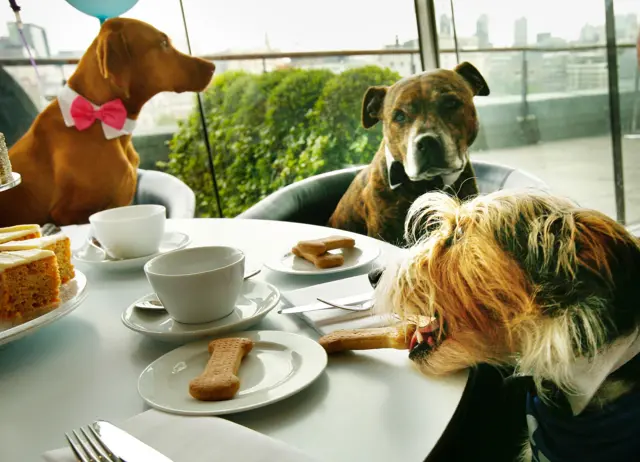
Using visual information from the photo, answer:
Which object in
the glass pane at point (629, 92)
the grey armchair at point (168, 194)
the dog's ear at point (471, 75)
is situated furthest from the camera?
the glass pane at point (629, 92)

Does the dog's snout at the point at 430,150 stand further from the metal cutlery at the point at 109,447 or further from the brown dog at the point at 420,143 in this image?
the metal cutlery at the point at 109,447

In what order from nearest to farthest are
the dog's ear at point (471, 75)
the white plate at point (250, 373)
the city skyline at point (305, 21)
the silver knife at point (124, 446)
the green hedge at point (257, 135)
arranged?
the silver knife at point (124, 446) < the white plate at point (250, 373) < the dog's ear at point (471, 75) < the city skyline at point (305, 21) < the green hedge at point (257, 135)

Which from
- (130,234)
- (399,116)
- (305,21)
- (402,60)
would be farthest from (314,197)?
(305,21)

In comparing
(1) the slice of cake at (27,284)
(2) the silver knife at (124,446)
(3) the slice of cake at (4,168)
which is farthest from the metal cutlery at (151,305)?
(3) the slice of cake at (4,168)

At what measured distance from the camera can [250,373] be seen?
2.50 ft

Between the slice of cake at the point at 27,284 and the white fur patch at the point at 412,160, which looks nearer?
the slice of cake at the point at 27,284

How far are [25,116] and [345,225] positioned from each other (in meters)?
2.41

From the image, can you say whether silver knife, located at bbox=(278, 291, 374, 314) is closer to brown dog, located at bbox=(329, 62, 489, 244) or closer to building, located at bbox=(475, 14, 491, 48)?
brown dog, located at bbox=(329, 62, 489, 244)

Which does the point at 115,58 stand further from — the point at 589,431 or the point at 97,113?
the point at 589,431

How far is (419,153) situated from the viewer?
5.59 ft

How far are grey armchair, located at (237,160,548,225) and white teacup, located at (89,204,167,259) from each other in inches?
28.8

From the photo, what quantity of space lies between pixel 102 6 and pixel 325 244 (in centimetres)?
222

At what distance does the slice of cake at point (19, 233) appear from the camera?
3.73 feet

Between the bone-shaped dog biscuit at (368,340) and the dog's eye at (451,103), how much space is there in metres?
1.07
